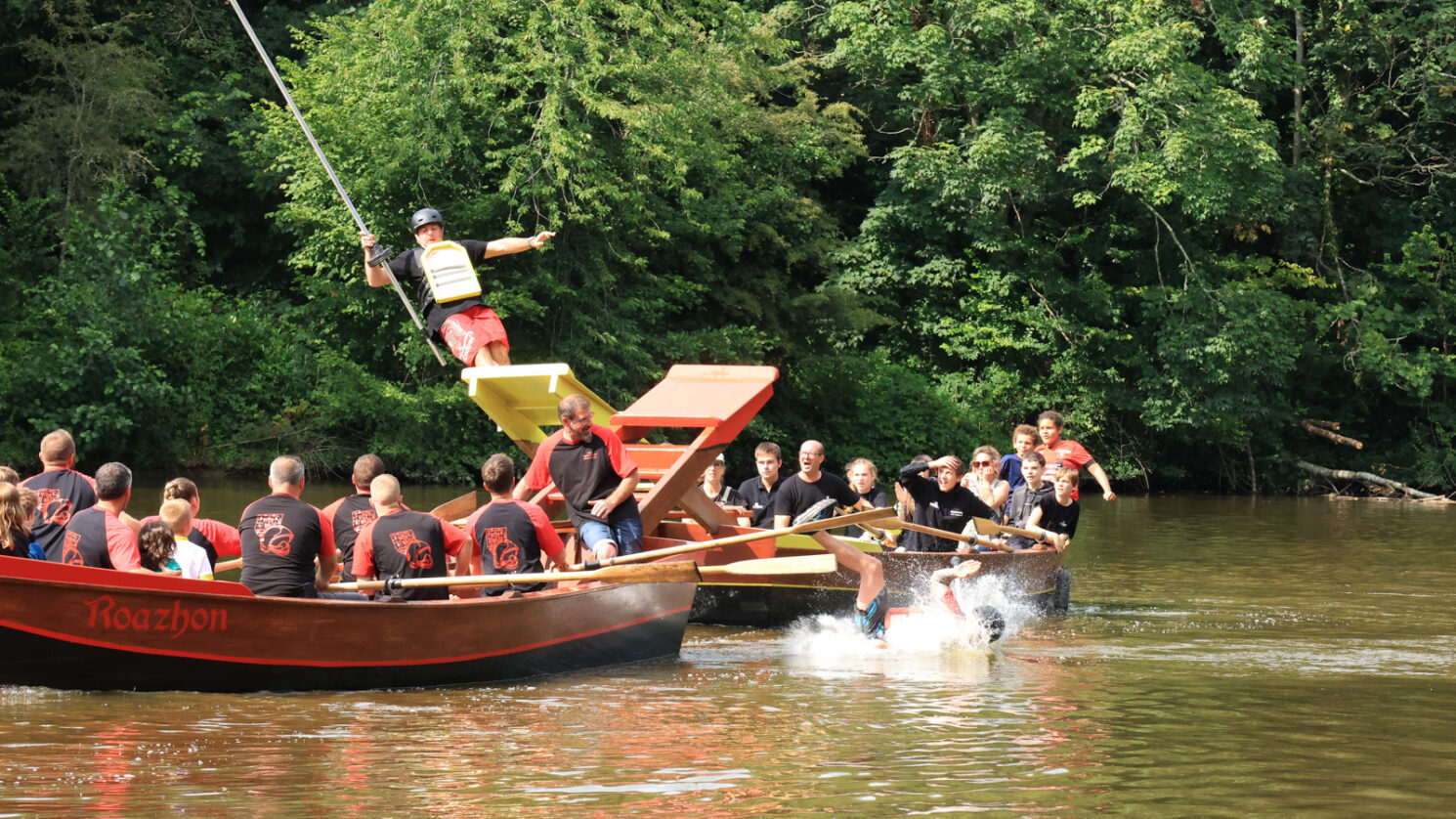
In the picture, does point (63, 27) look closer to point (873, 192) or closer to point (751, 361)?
point (751, 361)

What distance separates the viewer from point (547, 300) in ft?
84.4

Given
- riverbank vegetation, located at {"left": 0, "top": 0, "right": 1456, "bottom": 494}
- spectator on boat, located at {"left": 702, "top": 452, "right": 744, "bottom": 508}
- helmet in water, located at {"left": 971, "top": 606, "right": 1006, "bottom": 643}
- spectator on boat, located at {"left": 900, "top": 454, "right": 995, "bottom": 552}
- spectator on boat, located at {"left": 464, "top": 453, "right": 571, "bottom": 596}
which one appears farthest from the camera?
riverbank vegetation, located at {"left": 0, "top": 0, "right": 1456, "bottom": 494}

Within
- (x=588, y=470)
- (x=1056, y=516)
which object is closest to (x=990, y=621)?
(x=1056, y=516)

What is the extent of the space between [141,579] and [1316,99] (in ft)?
93.1

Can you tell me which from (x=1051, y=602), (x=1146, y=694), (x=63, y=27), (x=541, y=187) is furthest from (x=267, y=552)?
(x=63, y=27)

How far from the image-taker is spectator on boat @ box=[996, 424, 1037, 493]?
12.9 meters

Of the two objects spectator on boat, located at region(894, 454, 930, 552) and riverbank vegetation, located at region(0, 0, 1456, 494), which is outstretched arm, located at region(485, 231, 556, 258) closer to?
spectator on boat, located at region(894, 454, 930, 552)

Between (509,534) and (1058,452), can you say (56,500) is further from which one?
(1058,452)

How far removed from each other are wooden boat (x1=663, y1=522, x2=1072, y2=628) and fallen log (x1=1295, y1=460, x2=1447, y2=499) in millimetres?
18974

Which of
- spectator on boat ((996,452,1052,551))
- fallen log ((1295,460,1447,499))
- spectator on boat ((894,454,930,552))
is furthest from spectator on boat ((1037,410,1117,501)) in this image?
fallen log ((1295,460,1447,499))

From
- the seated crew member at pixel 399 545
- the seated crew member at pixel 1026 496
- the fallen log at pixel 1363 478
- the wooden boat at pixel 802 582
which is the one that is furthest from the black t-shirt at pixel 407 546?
the fallen log at pixel 1363 478

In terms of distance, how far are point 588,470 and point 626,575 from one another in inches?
37.9

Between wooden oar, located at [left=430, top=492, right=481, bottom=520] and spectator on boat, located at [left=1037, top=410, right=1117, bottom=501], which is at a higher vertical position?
spectator on boat, located at [left=1037, top=410, right=1117, bottom=501]

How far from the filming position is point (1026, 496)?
1309 cm
